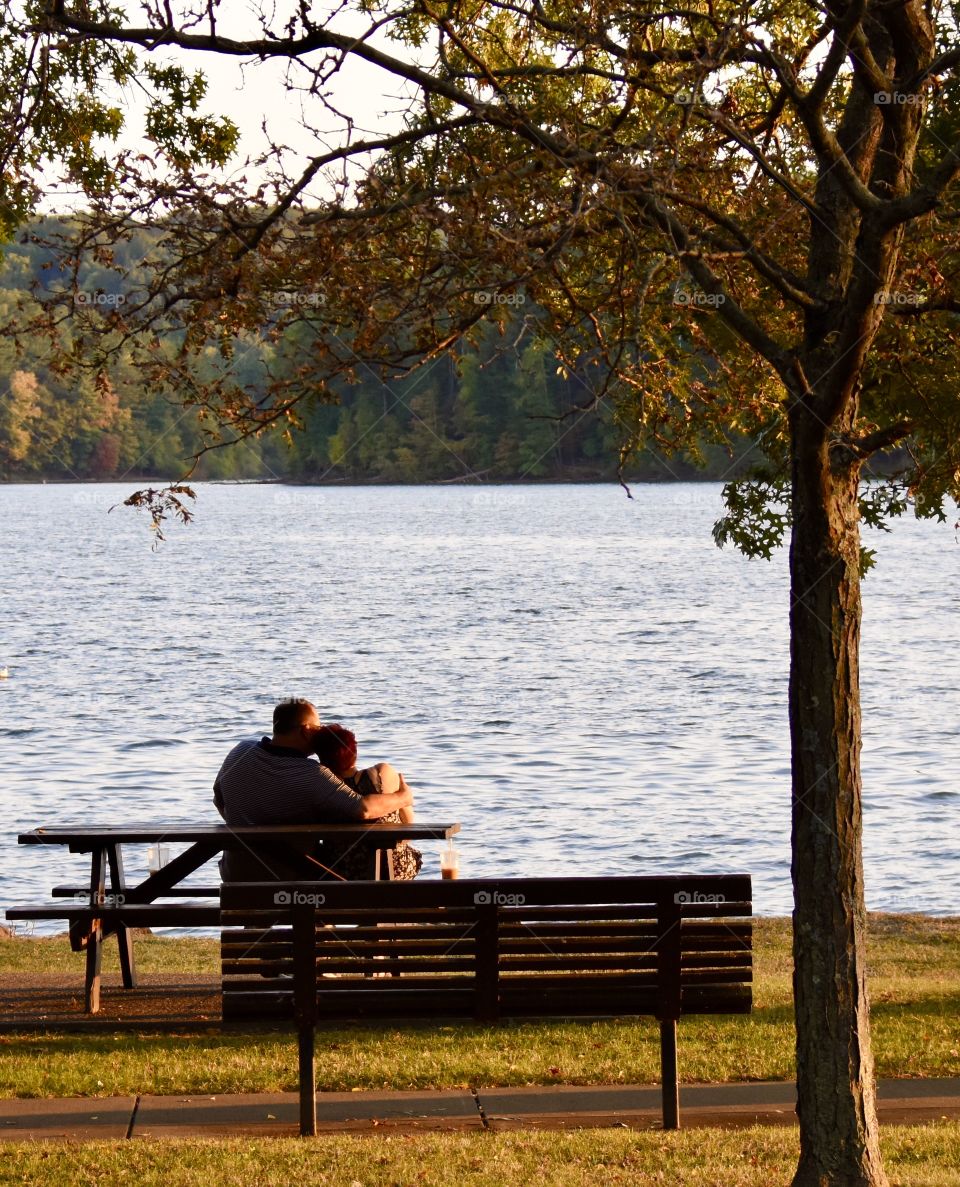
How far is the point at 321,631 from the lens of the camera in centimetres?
4859

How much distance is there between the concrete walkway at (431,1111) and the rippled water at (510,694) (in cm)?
915

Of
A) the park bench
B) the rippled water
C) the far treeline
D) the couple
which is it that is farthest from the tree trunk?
the far treeline

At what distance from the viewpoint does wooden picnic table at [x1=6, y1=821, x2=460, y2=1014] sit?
8562 mm

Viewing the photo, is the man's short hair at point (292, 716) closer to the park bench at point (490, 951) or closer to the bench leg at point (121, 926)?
the bench leg at point (121, 926)

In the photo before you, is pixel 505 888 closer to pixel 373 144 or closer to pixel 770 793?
pixel 373 144

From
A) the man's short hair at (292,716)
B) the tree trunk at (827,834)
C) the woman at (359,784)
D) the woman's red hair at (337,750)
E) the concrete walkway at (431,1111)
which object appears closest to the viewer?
the tree trunk at (827,834)

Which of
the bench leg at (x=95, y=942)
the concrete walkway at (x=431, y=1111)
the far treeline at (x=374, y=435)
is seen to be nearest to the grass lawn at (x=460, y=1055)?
the concrete walkway at (x=431, y=1111)

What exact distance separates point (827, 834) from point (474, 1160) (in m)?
1.90

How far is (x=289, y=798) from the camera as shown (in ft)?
29.0

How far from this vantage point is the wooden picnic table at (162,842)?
8.56 metres

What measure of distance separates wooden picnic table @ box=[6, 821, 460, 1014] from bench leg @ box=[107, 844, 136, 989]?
2cm

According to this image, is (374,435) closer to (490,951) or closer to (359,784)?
(359,784)

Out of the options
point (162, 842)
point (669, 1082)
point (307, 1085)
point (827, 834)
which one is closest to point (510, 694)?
point (162, 842)

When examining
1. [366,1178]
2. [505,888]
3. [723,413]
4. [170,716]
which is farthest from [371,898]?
[170,716]
